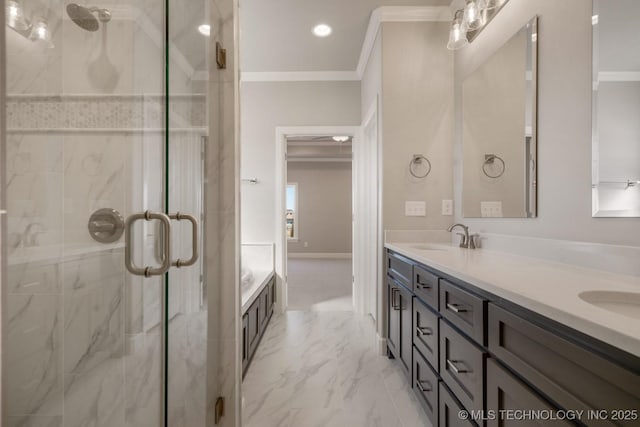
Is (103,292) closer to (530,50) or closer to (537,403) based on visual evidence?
(537,403)

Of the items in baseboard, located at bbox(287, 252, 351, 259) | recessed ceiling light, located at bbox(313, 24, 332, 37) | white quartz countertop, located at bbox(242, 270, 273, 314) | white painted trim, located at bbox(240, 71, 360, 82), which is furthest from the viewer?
baseboard, located at bbox(287, 252, 351, 259)

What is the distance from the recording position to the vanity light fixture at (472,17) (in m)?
1.83

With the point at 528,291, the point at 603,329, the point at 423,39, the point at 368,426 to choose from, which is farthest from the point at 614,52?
the point at 368,426

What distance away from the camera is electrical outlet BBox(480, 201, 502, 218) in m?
1.90

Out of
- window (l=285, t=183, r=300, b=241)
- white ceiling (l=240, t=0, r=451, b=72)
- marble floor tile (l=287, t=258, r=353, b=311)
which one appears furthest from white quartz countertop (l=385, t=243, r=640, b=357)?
window (l=285, t=183, r=300, b=241)

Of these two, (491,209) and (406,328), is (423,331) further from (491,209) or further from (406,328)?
(491,209)

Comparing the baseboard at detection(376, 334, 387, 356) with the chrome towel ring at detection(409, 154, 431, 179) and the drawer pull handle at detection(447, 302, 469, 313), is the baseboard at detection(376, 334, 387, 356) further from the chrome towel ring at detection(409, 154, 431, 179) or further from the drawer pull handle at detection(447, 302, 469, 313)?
the chrome towel ring at detection(409, 154, 431, 179)

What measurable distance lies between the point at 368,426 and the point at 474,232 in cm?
149

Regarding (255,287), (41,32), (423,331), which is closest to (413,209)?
(423,331)

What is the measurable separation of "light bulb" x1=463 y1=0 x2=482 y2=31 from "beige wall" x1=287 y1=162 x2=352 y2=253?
6.20 m

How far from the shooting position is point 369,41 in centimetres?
280

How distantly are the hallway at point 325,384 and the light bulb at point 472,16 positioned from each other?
7.86ft

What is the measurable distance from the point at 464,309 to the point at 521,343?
315mm

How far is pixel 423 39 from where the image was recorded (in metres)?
2.45
